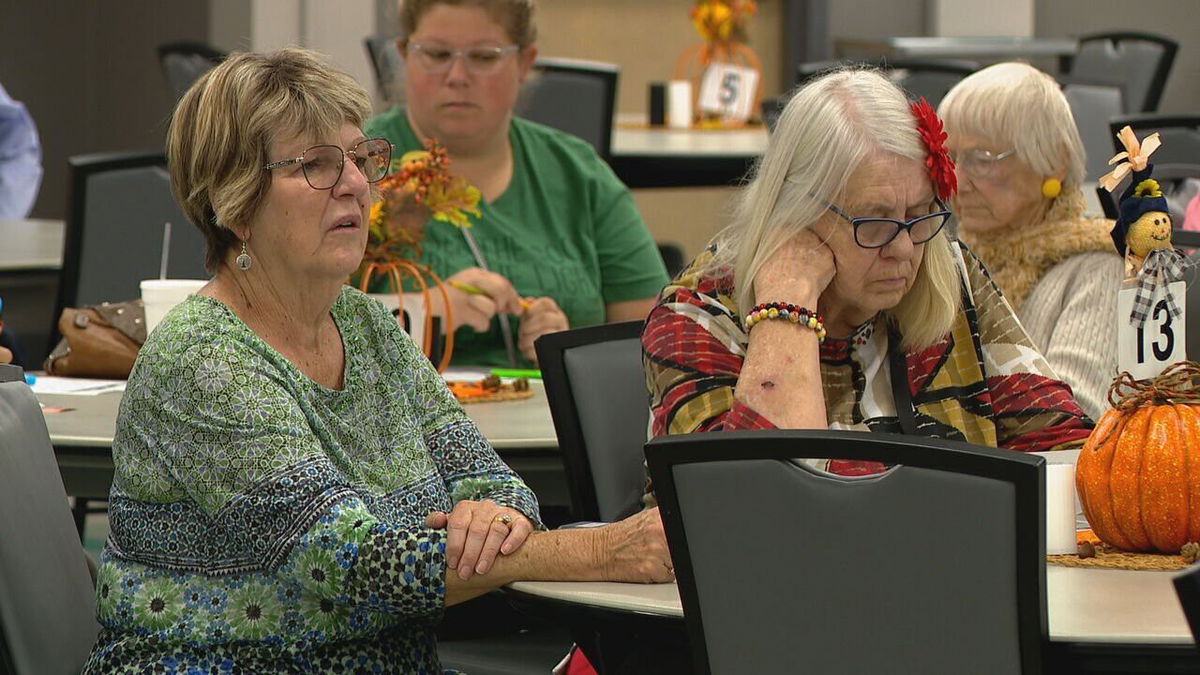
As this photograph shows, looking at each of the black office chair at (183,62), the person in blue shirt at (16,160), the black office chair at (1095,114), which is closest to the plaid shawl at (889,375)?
the black office chair at (1095,114)

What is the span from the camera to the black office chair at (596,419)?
2.54 m

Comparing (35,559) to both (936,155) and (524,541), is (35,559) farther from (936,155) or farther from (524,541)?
(936,155)

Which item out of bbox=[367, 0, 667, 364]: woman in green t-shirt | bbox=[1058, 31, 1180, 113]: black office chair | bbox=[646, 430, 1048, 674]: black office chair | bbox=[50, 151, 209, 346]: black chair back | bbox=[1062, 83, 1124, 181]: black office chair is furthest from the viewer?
bbox=[1058, 31, 1180, 113]: black office chair

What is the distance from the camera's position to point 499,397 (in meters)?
3.08

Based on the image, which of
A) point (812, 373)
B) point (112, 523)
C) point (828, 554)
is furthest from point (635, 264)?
point (828, 554)

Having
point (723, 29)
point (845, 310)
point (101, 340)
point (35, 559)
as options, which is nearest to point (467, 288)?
point (101, 340)

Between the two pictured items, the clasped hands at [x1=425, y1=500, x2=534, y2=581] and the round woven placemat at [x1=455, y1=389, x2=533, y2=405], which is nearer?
the clasped hands at [x1=425, y1=500, x2=534, y2=581]

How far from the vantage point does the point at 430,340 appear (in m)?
3.25

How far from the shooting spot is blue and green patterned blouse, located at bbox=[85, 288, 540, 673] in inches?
78.4

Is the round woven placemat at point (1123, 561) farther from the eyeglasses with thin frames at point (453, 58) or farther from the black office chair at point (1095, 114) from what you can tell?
the black office chair at point (1095, 114)

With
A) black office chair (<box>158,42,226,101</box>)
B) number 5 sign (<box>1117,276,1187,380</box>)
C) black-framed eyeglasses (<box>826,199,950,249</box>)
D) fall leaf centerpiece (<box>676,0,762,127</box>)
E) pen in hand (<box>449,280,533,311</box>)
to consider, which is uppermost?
fall leaf centerpiece (<box>676,0,762,127</box>)

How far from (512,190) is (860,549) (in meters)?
2.27

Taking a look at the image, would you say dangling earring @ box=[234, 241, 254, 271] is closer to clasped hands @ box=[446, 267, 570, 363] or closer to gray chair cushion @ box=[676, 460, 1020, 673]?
gray chair cushion @ box=[676, 460, 1020, 673]

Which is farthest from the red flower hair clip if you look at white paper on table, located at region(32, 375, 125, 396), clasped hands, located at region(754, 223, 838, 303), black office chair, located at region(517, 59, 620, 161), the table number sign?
the table number sign
